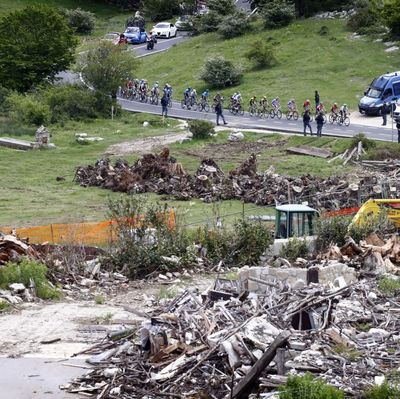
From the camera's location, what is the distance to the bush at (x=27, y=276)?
25.2 meters

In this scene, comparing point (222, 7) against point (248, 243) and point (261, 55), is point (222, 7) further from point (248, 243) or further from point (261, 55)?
point (248, 243)

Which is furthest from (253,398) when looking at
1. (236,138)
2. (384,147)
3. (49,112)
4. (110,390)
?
(49,112)

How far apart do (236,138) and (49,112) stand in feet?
36.3

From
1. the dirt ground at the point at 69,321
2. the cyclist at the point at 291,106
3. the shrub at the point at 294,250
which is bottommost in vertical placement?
the dirt ground at the point at 69,321

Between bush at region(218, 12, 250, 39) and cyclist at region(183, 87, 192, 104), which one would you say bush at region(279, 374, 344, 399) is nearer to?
cyclist at region(183, 87, 192, 104)

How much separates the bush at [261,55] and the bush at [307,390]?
50.8 meters

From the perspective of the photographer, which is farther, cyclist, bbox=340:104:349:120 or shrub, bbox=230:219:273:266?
cyclist, bbox=340:104:349:120

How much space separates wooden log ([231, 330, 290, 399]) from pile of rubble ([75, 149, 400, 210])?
17538 millimetres

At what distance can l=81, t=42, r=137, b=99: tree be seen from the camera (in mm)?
60156

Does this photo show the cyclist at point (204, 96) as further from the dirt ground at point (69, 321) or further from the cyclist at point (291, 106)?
the dirt ground at point (69, 321)

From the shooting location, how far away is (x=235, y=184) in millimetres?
39750

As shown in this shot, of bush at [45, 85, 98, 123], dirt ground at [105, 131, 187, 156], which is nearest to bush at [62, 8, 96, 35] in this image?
bush at [45, 85, 98, 123]

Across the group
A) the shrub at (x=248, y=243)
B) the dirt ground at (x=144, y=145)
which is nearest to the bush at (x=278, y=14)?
the dirt ground at (x=144, y=145)

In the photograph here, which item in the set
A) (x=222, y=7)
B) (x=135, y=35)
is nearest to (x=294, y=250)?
(x=222, y=7)
